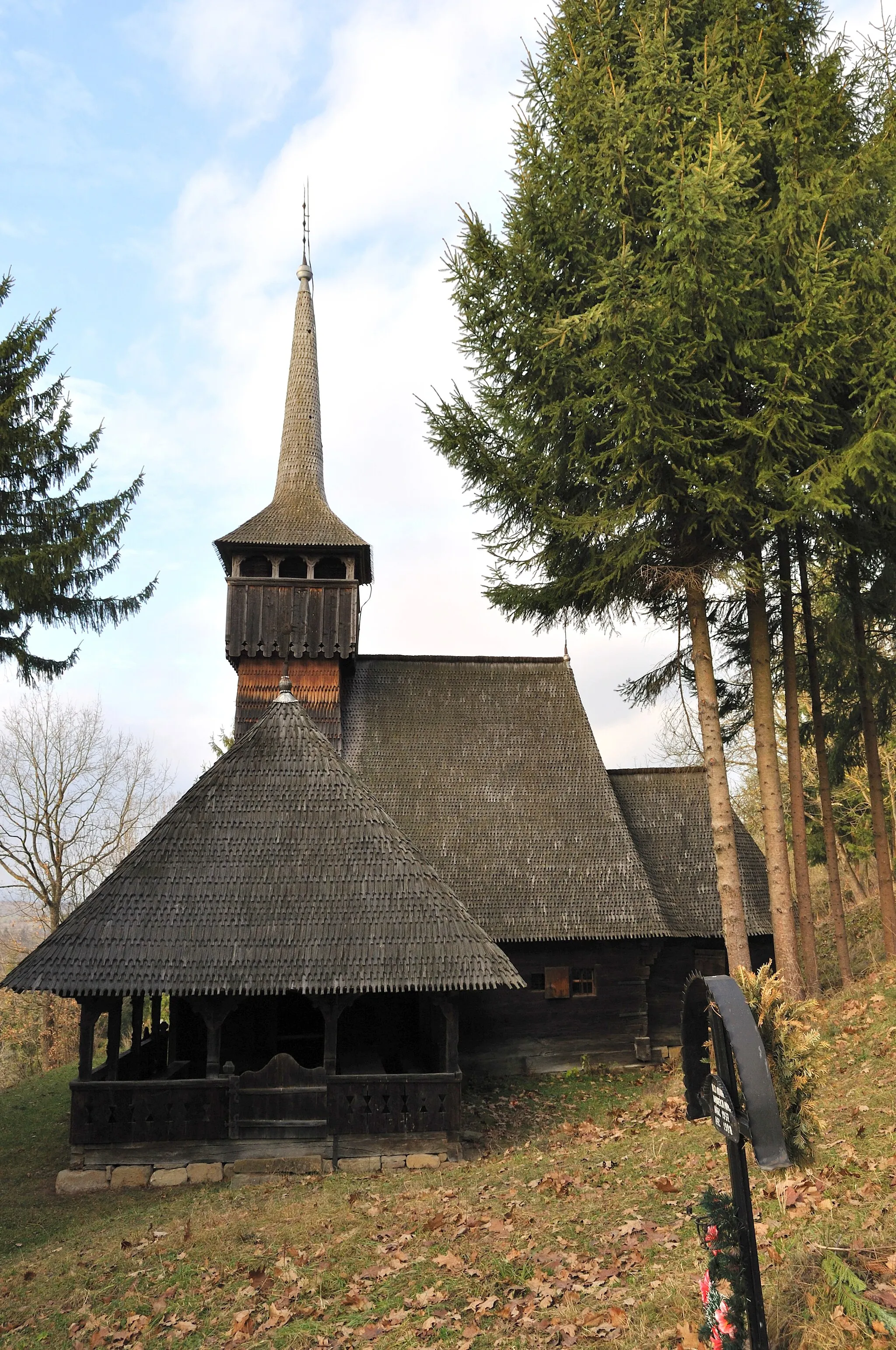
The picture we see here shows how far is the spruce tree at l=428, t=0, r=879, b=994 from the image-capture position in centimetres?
1190

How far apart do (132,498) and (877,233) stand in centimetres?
1250

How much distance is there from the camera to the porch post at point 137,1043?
561 inches

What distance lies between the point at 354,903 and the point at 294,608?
9.65m

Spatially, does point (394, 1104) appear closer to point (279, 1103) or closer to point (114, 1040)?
point (279, 1103)

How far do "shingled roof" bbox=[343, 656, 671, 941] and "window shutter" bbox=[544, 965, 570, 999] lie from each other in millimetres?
1060

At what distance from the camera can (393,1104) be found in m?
12.2

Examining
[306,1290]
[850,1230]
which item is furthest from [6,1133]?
[850,1230]

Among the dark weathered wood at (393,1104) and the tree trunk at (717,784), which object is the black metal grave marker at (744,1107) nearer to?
the dark weathered wood at (393,1104)

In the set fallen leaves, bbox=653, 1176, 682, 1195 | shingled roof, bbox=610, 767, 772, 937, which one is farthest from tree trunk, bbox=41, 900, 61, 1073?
fallen leaves, bbox=653, 1176, 682, 1195

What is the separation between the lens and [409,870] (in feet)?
42.8

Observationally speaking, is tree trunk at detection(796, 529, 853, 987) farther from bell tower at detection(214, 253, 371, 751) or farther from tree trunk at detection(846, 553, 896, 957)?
bell tower at detection(214, 253, 371, 751)

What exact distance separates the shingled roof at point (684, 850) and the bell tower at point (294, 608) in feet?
22.4

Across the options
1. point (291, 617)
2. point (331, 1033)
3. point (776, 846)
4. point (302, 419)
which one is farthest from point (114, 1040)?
point (302, 419)

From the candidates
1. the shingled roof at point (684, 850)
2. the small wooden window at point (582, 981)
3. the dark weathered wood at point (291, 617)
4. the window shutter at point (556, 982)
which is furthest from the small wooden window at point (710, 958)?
the dark weathered wood at point (291, 617)
